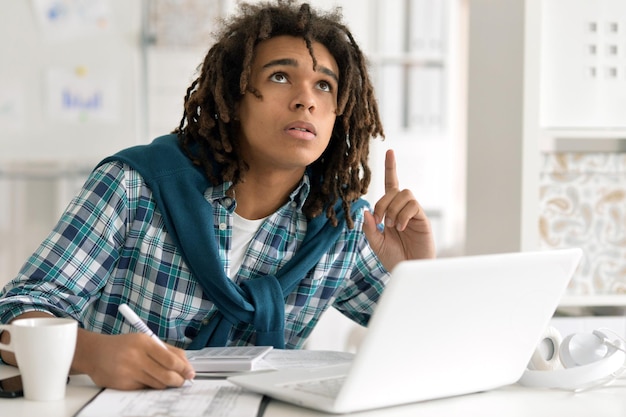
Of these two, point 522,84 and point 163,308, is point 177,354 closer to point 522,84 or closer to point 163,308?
point 163,308

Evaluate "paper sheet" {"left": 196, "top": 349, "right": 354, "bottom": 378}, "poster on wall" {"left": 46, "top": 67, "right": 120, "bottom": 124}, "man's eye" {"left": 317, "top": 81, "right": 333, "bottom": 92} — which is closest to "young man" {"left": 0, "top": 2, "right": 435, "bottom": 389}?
"man's eye" {"left": 317, "top": 81, "right": 333, "bottom": 92}

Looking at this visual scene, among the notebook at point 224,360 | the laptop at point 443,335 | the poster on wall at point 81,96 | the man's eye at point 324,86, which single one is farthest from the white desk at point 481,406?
the poster on wall at point 81,96

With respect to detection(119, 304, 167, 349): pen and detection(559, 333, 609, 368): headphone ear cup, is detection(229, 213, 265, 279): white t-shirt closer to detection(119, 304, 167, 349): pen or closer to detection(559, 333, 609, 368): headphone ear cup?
detection(119, 304, 167, 349): pen

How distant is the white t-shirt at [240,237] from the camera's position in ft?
5.24

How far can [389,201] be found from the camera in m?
1.52

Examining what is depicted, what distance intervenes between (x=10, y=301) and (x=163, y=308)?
0.30 metres

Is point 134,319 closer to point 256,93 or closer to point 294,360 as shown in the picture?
point 294,360

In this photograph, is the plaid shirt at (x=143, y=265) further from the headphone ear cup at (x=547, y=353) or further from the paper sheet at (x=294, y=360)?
the headphone ear cup at (x=547, y=353)

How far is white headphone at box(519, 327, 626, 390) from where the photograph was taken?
1136 mm

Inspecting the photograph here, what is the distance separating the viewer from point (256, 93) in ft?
5.11

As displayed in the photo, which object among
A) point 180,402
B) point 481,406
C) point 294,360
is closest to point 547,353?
point 481,406

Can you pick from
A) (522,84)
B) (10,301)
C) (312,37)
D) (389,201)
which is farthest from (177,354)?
(522,84)

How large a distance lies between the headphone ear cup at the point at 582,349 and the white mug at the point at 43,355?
659mm

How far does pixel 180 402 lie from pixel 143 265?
1.86 ft
